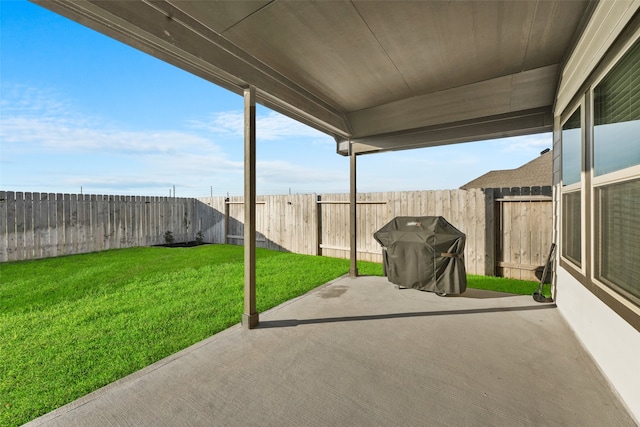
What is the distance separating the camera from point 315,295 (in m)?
3.73

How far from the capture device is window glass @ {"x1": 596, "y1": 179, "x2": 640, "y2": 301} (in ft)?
5.27

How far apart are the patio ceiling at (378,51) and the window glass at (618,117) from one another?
64 cm

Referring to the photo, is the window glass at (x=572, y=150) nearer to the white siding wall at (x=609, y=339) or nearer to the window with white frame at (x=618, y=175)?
the window with white frame at (x=618, y=175)

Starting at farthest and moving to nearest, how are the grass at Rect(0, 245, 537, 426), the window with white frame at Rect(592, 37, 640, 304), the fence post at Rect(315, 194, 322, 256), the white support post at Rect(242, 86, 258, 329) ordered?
the fence post at Rect(315, 194, 322, 256) < the white support post at Rect(242, 86, 258, 329) < the grass at Rect(0, 245, 537, 426) < the window with white frame at Rect(592, 37, 640, 304)

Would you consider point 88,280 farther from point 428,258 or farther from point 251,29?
point 428,258

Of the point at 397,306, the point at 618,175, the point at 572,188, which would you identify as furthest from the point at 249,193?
the point at 572,188

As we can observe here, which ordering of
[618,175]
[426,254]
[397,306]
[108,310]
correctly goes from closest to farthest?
[618,175] < [108,310] < [397,306] < [426,254]

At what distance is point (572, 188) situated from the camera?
2754 mm

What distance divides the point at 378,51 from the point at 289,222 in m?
5.63

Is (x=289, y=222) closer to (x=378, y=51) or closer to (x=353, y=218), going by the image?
(x=353, y=218)

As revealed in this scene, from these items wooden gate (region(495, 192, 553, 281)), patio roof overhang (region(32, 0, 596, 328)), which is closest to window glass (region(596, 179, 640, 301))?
patio roof overhang (region(32, 0, 596, 328))

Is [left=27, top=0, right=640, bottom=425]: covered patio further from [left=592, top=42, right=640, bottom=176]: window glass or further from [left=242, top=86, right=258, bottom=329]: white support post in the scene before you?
[left=592, top=42, right=640, bottom=176]: window glass

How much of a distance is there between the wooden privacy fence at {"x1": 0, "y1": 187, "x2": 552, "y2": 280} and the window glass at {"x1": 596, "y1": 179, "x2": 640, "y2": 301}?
2.81 meters

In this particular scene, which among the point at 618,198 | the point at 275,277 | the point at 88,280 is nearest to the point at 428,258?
the point at 618,198
